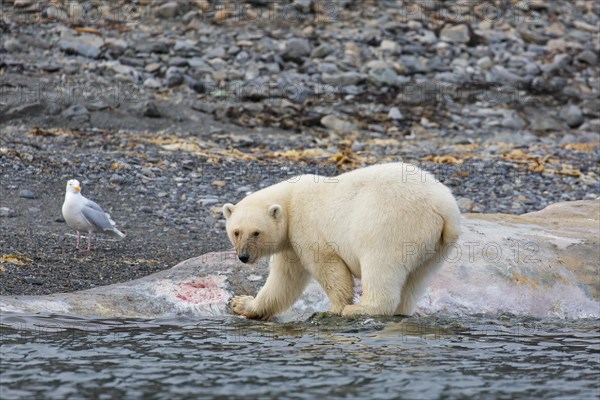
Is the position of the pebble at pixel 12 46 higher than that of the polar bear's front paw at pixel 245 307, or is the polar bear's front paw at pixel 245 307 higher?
the pebble at pixel 12 46

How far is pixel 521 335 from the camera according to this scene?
23.6ft

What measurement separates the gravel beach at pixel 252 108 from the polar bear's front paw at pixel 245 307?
1.56 metres

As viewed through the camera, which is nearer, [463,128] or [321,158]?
[321,158]

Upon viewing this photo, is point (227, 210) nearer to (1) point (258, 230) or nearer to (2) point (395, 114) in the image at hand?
(1) point (258, 230)

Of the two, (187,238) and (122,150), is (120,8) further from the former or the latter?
(187,238)

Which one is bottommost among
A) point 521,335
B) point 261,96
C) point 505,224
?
point 521,335

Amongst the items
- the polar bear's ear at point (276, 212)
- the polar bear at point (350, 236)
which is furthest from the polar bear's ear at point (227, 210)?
the polar bear's ear at point (276, 212)

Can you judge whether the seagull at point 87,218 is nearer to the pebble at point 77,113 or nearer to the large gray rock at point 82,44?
the pebble at point 77,113

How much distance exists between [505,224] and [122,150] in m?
6.69

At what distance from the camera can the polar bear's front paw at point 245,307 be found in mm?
7855

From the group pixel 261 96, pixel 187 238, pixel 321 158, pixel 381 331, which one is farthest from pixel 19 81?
pixel 381 331

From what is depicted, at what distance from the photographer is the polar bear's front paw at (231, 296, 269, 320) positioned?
7855 millimetres

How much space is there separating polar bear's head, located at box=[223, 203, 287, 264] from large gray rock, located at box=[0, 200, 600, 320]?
0.73 meters

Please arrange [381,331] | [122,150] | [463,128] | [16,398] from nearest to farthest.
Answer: [16,398]
[381,331]
[122,150]
[463,128]
